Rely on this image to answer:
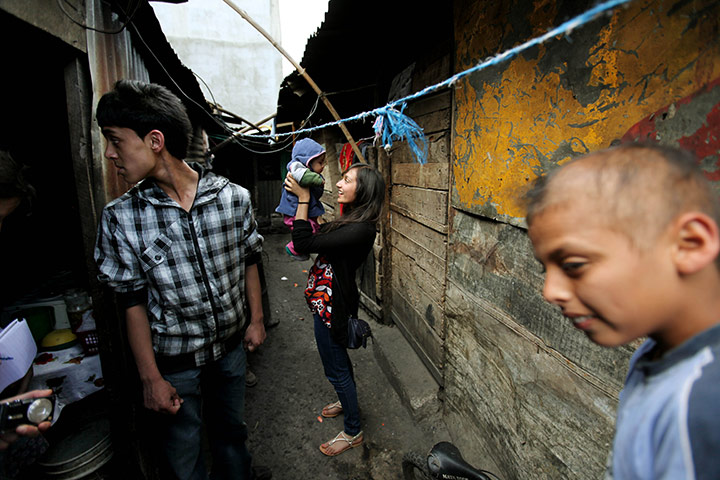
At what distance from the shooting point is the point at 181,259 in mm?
1704

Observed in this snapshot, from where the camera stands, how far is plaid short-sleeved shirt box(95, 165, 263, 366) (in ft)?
5.31

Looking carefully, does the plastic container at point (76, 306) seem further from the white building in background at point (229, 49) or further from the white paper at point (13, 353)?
the white building in background at point (229, 49)

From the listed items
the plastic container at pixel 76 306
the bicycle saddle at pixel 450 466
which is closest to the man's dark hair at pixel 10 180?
the plastic container at pixel 76 306

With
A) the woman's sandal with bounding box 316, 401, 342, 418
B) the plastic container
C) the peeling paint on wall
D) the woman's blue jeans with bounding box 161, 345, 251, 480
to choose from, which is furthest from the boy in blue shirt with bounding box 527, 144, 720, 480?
the woman's sandal with bounding box 316, 401, 342, 418

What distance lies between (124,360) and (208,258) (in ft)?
2.95

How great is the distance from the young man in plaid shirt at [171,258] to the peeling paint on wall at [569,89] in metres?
1.60

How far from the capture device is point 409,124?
2730 millimetres

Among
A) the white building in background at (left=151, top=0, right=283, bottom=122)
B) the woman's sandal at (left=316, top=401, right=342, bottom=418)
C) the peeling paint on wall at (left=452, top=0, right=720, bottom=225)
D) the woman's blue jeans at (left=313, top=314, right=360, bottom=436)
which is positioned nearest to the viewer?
the peeling paint on wall at (left=452, top=0, right=720, bottom=225)

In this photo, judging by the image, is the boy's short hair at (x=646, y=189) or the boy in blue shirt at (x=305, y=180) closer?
the boy's short hair at (x=646, y=189)

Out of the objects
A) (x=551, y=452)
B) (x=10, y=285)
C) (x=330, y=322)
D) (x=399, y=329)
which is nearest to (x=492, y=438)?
(x=551, y=452)

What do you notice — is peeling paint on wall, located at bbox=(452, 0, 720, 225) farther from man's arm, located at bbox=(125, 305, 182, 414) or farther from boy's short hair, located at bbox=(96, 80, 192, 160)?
man's arm, located at bbox=(125, 305, 182, 414)

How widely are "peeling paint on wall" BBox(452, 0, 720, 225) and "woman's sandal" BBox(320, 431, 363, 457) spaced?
2274mm

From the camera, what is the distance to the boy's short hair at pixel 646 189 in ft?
1.89

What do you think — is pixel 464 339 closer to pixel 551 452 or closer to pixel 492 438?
pixel 492 438
